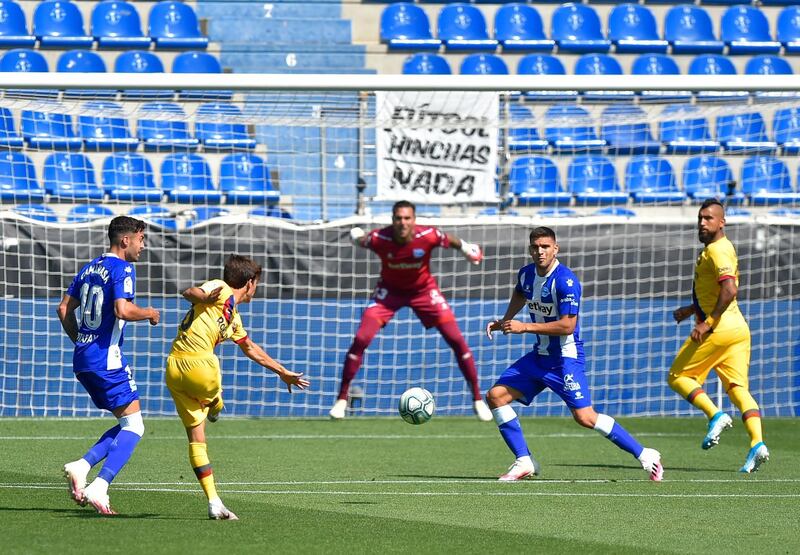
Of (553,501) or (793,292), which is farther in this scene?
(793,292)

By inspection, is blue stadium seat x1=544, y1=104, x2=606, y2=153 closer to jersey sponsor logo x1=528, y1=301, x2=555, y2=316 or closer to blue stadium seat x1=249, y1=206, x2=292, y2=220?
blue stadium seat x1=249, y1=206, x2=292, y2=220

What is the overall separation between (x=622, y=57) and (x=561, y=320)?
11.7m

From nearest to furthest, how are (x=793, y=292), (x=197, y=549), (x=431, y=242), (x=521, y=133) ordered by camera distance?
(x=197, y=549)
(x=431, y=242)
(x=793, y=292)
(x=521, y=133)

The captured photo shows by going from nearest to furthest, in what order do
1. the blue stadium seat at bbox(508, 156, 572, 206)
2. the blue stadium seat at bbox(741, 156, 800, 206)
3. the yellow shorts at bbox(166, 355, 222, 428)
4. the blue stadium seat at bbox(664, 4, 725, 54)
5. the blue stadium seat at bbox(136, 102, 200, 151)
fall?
the yellow shorts at bbox(166, 355, 222, 428)
the blue stadium seat at bbox(136, 102, 200, 151)
the blue stadium seat at bbox(508, 156, 572, 206)
the blue stadium seat at bbox(741, 156, 800, 206)
the blue stadium seat at bbox(664, 4, 725, 54)

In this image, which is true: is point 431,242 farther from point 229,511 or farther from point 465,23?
point 465,23

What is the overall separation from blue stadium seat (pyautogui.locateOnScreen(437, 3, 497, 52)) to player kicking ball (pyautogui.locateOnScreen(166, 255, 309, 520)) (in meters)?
12.5

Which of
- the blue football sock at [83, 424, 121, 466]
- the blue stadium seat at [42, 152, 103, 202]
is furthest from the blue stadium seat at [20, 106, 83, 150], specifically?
the blue football sock at [83, 424, 121, 466]

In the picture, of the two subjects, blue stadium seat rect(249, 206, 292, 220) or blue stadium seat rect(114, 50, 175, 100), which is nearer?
blue stadium seat rect(249, 206, 292, 220)

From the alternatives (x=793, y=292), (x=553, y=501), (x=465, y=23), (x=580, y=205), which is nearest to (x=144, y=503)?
(x=553, y=501)

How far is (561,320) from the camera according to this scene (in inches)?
329

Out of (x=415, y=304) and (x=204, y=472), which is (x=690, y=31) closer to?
(x=415, y=304)

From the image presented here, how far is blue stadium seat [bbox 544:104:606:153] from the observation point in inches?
551

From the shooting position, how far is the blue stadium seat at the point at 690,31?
1942cm

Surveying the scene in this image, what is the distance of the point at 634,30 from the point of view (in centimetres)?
1944
